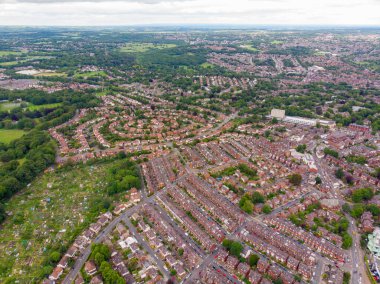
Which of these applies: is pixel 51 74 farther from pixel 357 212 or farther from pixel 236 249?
pixel 357 212

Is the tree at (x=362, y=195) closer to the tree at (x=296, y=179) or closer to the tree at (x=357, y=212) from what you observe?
the tree at (x=357, y=212)

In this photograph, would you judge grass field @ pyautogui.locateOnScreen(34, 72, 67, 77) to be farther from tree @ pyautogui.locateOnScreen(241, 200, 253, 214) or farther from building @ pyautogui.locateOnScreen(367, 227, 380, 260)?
building @ pyautogui.locateOnScreen(367, 227, 380, 260)

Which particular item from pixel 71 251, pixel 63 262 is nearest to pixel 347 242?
pixel 71 251

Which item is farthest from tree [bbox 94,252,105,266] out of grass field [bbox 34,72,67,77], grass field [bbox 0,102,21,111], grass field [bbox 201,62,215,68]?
grass field [bbox 201,62,215,68]

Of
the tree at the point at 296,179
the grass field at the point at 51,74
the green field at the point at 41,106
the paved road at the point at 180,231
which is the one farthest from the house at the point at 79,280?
the grass field at the point at 51,74

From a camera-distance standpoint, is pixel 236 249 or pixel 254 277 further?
pixel 236 249

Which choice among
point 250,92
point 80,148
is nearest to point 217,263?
point 80,148
